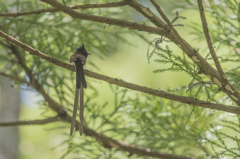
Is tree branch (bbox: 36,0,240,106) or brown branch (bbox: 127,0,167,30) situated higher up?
brown branch (bbox: 127,0,167,30)

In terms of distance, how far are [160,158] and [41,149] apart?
7.18 m

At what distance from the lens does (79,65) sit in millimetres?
1465

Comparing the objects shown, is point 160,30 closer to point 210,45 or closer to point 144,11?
point 144,11

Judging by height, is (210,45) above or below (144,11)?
below

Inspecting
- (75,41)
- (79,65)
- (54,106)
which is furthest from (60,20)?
(79,65)

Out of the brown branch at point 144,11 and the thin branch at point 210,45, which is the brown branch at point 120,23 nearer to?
the brown branch at point 144,11

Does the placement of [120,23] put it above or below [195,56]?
above

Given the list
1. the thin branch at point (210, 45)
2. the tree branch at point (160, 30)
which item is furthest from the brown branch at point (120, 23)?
the thin branch at point (210, 45)

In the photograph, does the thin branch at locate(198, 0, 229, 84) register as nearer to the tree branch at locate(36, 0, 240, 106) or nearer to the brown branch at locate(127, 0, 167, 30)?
the tree branch at locate(36, 0, 240, 106)

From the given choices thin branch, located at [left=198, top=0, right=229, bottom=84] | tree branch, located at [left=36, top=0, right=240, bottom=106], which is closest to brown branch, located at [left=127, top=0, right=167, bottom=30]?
tree branch, located at [left=36, top=0, right=240, bottom=106]

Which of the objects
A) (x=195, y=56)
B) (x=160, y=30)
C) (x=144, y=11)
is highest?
(x=144, y=11)

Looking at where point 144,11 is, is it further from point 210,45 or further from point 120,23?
point 210,45

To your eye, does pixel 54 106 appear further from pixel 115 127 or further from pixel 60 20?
pixel 60 20

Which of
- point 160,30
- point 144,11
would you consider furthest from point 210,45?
point 144,11
